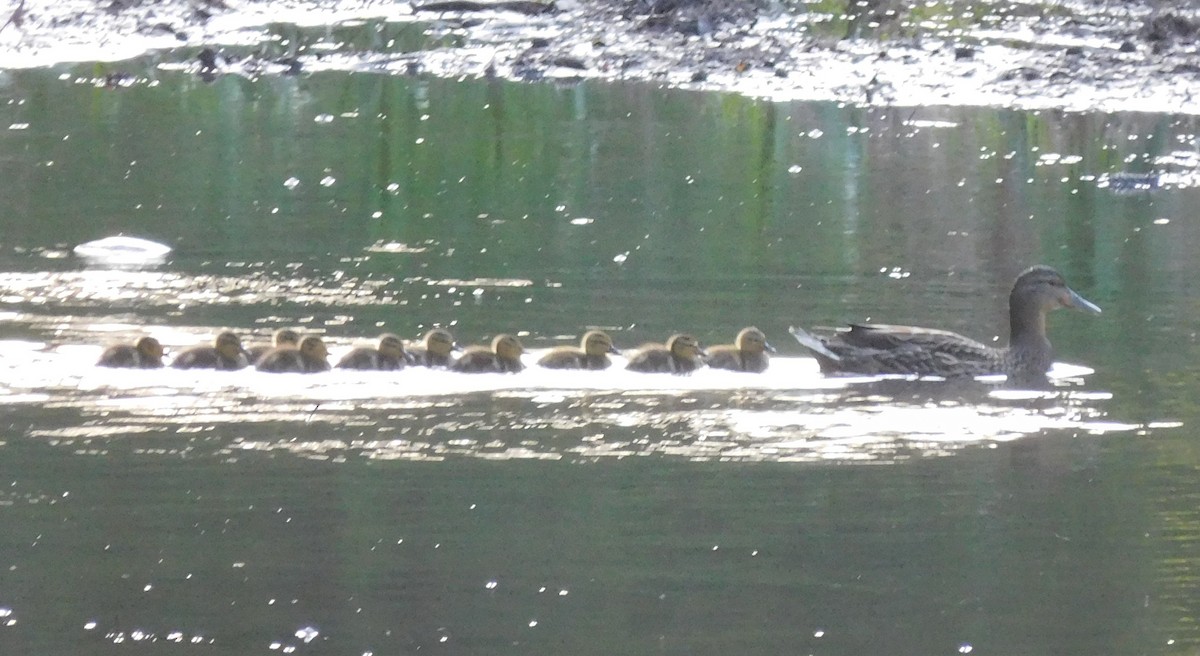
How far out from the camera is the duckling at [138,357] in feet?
32.6

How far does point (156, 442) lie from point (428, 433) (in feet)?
3.32

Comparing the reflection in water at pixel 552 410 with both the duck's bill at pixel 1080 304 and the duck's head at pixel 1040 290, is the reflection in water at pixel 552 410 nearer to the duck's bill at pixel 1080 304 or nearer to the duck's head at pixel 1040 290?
the duck's head at pixel 1040 290

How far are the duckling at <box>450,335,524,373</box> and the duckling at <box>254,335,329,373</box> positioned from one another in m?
0.57

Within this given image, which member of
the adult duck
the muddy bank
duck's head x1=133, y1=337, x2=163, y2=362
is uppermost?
the muddy bank

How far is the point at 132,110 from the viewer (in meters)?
21.2

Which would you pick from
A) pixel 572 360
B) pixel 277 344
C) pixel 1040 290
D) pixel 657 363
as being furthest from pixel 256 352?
pixel 1040 290

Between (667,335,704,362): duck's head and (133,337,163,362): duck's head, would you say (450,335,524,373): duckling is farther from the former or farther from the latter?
(133,337,163,362): duck's head

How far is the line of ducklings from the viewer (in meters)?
9.94

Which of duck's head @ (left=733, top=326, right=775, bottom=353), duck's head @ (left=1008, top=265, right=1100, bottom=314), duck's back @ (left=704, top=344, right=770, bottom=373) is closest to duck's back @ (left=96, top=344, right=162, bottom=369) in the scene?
duck's back @ (left=704, top=344, right=770, bottom=373)

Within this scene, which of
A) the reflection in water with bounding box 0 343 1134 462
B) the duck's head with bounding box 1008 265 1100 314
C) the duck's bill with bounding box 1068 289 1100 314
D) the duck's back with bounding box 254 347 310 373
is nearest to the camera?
the reflection in water with bounding box 0 343 1134 462

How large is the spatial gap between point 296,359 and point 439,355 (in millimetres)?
620

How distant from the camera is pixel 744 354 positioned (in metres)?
10.2

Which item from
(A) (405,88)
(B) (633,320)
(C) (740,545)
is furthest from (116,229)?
(A) (405,88)

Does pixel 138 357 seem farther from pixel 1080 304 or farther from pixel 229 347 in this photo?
pixel 1080 304
